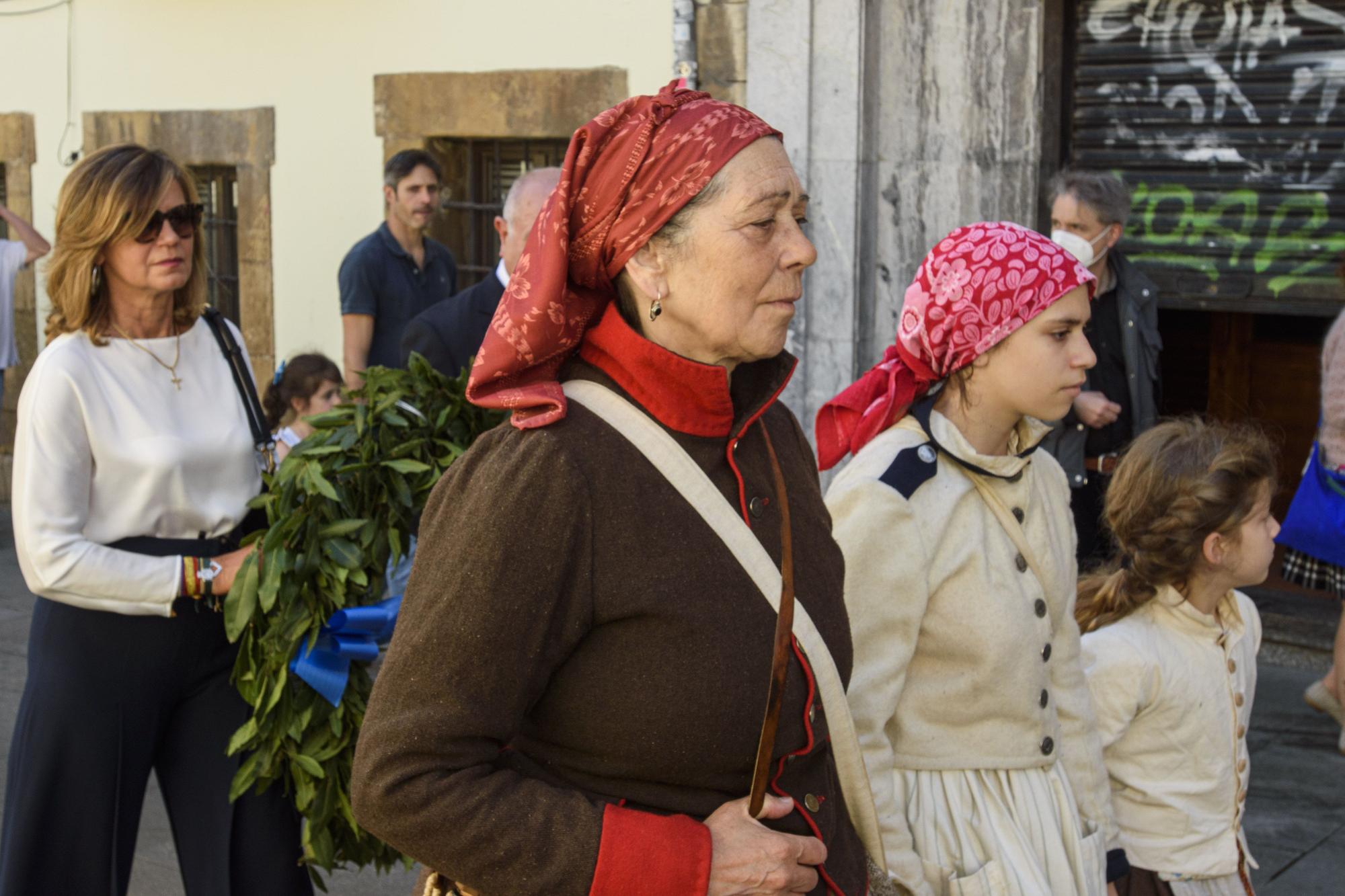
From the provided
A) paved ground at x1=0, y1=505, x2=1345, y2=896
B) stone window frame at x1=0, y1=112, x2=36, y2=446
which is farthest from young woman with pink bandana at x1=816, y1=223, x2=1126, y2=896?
A: stone window frame at x1=0, y1=112, x2=36, y2=446

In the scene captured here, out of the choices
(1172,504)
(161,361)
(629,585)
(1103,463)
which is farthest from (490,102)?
(629,585)

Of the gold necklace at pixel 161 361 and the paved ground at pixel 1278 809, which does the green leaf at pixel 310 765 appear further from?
the paved ground at pixel 1278 809

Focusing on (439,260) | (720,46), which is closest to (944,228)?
(720,46)

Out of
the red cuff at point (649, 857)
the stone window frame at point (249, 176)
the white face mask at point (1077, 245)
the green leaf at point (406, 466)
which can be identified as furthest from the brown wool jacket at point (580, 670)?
the stone window frame at point (249, 176)

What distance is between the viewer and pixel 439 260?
24.2 feet

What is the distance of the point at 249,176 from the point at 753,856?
8.47 meters

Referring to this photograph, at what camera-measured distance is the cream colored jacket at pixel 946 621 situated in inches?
107

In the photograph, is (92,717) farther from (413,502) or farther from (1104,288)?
(1104,288)

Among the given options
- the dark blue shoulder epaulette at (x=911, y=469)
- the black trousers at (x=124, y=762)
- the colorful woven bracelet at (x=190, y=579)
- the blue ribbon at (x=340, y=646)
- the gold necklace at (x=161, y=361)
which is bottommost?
the black trousers at (x=124, y=762)

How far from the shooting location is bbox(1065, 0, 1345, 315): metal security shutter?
671cm

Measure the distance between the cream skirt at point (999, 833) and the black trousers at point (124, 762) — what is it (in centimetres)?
150

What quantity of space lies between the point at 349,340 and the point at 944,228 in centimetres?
267

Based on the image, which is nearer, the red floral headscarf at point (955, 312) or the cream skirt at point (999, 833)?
the cream skirt at point (999, 833)

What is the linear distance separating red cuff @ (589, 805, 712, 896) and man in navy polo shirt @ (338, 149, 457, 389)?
5.11m
